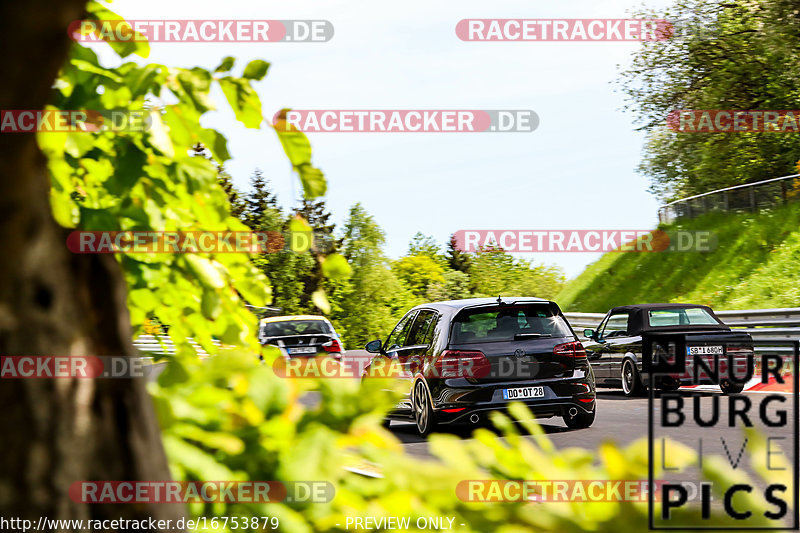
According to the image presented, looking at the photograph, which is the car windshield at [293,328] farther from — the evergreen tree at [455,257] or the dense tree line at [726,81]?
the evergreen tree at [455,257]

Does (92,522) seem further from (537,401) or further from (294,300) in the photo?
(294,300)

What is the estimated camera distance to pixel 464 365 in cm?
1113

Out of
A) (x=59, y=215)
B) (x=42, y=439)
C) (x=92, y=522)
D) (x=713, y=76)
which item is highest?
(x=713, y=76)

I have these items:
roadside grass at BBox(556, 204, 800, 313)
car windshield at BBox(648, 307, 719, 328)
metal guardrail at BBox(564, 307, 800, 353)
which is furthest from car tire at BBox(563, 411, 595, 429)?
roadside grass at BBox(556, 204, 800, 313)

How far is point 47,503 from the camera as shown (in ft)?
5.37

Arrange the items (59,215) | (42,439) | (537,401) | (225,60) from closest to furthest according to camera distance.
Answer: (42,439), (59,215), (225,60), (537,401)

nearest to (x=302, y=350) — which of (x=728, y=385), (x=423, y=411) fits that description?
(x=423, y=411)

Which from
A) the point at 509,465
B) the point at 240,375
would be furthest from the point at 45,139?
the point at 509,465

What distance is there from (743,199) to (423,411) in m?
27.8

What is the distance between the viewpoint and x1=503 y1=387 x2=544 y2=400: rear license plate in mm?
11094

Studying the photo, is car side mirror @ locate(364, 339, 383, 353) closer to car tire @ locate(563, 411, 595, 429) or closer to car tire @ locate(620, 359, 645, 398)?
car tire @ locate(563, 411, 595, 429)

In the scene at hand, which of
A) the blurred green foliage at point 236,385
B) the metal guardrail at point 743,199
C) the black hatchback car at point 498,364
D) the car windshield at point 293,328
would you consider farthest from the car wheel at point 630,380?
the metal guardrail at point 743,199

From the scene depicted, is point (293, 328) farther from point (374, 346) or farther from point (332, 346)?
point (374, 346)

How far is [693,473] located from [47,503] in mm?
1415
